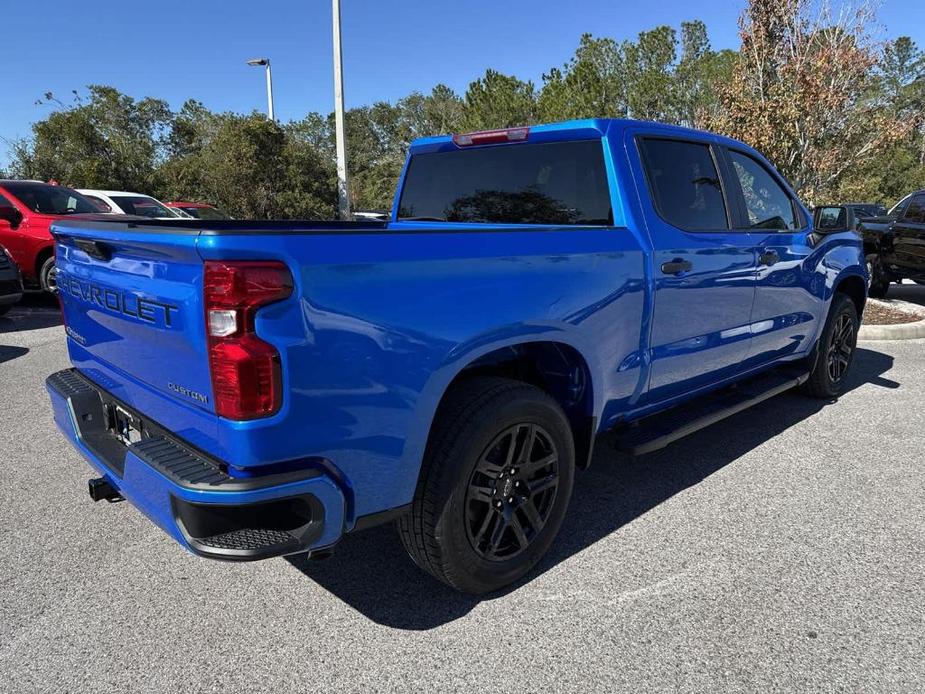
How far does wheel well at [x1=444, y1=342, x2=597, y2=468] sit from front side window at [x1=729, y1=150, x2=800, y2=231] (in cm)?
180

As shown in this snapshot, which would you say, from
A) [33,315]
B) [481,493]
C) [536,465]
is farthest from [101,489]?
[33,315]

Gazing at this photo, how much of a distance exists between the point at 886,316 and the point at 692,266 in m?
7.14

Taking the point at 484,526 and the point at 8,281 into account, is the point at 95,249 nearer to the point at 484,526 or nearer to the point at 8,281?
the point at 484,526

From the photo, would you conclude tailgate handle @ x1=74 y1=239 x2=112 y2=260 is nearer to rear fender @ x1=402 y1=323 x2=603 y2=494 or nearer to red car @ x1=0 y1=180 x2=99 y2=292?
rear fender @ x1=402 y1=323 x2=603 y2=494

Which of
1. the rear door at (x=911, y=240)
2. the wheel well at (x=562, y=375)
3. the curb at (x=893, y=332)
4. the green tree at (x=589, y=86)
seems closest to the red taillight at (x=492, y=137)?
the wheel well at (x=562, y=375)

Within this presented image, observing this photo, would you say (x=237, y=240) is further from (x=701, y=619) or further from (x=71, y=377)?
(x=701, y=619)

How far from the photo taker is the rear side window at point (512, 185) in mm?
3213

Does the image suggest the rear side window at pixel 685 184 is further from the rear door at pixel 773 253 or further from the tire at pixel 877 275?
the tire at pixel 877 275

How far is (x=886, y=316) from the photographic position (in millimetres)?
8719

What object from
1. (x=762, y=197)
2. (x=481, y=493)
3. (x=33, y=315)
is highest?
(x=762, y=197)

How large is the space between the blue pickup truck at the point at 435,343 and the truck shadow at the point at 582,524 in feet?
0.72

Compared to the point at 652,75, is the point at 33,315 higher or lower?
lower

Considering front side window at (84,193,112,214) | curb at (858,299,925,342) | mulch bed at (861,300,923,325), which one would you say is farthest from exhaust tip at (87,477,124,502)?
front side window at (84,193,112,214)

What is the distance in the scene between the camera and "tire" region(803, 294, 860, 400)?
16.4 ft
